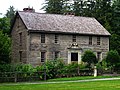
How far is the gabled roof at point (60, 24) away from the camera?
45281mm

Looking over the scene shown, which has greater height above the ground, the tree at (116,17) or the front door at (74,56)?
the tree at (116,17)

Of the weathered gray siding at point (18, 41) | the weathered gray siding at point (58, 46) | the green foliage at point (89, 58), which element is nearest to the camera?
the green foliage at point (89, 58)

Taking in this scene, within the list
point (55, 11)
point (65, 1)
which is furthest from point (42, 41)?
point (65, 1)

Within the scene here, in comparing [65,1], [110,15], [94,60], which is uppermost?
[65,1]

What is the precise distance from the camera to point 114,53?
43.7 meters

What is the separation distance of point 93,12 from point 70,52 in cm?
2562

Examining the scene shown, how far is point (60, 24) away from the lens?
47812 mm

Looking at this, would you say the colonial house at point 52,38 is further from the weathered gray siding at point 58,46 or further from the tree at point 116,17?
the tree at point 116,17

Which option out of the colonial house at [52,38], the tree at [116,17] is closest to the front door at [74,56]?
the colonial house at [52,38]

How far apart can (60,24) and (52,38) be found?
3102 mm

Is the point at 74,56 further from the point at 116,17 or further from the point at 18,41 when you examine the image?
the point at 116,17

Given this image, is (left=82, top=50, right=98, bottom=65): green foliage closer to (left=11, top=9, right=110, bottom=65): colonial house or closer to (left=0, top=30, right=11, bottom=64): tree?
(left=11, top=9, right=110, bottom=65): colonial house

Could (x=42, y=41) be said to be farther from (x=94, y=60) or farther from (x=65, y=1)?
(x=65, y=1)

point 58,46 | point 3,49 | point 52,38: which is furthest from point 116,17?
point 3,49
